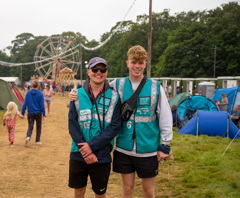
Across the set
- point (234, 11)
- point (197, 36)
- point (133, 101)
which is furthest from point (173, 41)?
point (133, 101)

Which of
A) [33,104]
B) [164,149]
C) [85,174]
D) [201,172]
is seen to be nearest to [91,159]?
[85,174]

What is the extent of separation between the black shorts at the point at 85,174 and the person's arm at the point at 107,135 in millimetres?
216

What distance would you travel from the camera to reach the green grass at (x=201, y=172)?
4762 millimetres

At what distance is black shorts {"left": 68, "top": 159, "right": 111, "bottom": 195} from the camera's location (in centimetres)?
289

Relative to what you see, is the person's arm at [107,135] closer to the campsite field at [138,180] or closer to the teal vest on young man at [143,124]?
the teal vest on young man at [143,124]

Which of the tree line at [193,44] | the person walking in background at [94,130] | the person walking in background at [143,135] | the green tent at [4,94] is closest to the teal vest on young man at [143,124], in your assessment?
the person walking in background at [143,135]

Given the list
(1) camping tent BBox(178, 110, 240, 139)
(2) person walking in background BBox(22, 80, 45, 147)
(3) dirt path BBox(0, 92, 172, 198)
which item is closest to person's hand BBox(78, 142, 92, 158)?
(3) dirt path BBox(0, 92, 172, 198)

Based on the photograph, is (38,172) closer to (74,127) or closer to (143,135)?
(74,127)

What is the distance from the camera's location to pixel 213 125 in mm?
10117

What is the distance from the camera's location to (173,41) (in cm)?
4525

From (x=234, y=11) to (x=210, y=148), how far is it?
4037cm

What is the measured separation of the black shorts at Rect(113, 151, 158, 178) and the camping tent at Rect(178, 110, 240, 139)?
742 centimetres

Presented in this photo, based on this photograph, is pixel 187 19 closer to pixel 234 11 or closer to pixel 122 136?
pixel 234 11

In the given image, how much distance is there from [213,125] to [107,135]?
26.4 feet
